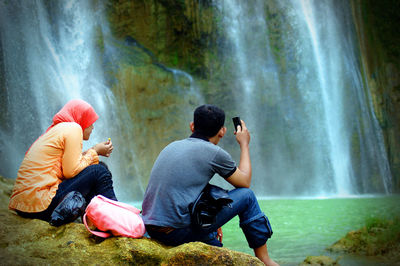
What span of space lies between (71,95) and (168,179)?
991 centimetres

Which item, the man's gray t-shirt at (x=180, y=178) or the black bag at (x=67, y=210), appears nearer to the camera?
the man's gray t-shirt at (x=180, y=178)

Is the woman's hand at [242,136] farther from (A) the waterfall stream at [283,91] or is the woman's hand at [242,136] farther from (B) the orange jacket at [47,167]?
(A) the waterfall stream at [283,91]

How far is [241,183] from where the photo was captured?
254 centimetres

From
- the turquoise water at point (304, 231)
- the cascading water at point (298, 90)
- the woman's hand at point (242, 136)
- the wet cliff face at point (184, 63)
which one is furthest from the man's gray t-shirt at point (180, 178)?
the cascading water at point (298, 90)

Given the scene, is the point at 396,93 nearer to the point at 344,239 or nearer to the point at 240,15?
the point at 240,15

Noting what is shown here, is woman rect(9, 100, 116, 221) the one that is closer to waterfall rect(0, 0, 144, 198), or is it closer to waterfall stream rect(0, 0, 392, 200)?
waterfall rect(0, 0, 144, 198)

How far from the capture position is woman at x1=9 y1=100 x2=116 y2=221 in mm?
2613

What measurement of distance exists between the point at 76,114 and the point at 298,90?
40.8 ft

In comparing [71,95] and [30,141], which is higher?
[71,95]

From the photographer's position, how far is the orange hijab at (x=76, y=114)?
286 cm

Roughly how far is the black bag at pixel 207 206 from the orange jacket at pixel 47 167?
0.98 m

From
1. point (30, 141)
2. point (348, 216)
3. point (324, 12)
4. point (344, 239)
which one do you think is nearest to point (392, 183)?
point (324, 12)

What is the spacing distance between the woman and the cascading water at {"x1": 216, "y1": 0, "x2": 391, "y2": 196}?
1175cm

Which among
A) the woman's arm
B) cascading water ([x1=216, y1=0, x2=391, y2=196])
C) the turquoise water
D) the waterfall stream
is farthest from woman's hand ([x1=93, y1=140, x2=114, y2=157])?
cascading water ([x1=216, y1=0, x2=391, y2=196])
